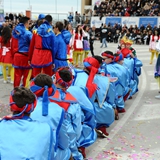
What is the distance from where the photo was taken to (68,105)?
330 centimetres

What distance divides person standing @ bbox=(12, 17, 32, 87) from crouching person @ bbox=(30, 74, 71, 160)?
375 cm

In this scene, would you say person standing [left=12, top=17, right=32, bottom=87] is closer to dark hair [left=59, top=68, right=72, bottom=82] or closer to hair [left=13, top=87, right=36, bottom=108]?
dark hair [left=59, top=68, right=72, bottom=82]

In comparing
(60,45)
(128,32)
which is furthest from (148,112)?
(128,32)

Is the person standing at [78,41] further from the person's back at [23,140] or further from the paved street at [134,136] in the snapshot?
the person's back at [23,140]

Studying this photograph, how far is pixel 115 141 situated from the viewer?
15.7 ft

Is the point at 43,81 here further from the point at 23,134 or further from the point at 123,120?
the point at 123,120

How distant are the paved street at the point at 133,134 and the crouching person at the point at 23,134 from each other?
1.87 m

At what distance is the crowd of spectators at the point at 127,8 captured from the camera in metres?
27.6

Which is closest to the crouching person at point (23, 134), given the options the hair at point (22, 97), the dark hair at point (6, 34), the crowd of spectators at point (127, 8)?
the hair at point (22, 97)

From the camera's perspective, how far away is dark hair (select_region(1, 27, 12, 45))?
789cm

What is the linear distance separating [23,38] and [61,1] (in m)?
26.9

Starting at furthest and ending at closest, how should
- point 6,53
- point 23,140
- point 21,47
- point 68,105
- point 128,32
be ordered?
point 128,32 < point 6,53 < point 21,47 < point 68,105 < point 23,140

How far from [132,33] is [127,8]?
579 centimetres

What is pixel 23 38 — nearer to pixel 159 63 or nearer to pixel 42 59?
pixel 42 59
